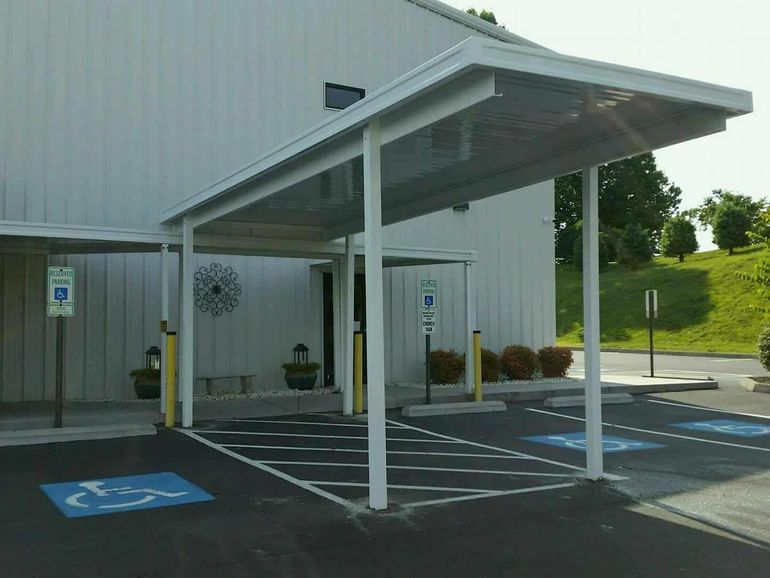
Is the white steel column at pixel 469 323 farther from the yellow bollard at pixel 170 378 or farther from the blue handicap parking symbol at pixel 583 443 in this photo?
the yellow bollard at pixel 170 378

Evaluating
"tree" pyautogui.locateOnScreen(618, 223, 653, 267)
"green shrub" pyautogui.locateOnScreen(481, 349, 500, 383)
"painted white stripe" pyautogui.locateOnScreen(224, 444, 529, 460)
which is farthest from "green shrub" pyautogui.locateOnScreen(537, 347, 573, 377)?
"tree" pyautogui.locateOnScreen(618, 223, 653, 267)

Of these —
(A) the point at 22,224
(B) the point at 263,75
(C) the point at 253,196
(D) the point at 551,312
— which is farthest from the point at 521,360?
(A) the point at 22,224

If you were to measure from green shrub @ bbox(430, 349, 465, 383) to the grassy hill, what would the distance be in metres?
17.9

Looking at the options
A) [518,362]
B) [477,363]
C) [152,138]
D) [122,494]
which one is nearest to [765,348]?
[518,362]

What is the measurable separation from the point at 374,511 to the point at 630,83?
410 centimetres

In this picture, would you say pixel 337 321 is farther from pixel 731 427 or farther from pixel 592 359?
pixel 592 359

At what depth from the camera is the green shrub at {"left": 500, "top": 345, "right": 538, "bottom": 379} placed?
57.4 feet

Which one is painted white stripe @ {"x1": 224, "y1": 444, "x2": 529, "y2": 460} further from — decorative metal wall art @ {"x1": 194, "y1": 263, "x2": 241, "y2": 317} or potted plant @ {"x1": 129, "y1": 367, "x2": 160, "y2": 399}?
decorative metal wall art @ {"x1": 194, "y1": 263, "x2": 241, "y2": 317}

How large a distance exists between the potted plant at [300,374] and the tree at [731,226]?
3358cm

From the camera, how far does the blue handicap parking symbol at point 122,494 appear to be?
649 cm

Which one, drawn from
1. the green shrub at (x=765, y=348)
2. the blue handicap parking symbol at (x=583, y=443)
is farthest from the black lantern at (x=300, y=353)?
the green shrub at (x=765, y=348)

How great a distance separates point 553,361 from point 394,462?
34.1 ft

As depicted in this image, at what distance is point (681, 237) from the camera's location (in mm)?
43812

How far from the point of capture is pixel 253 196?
372 inches
